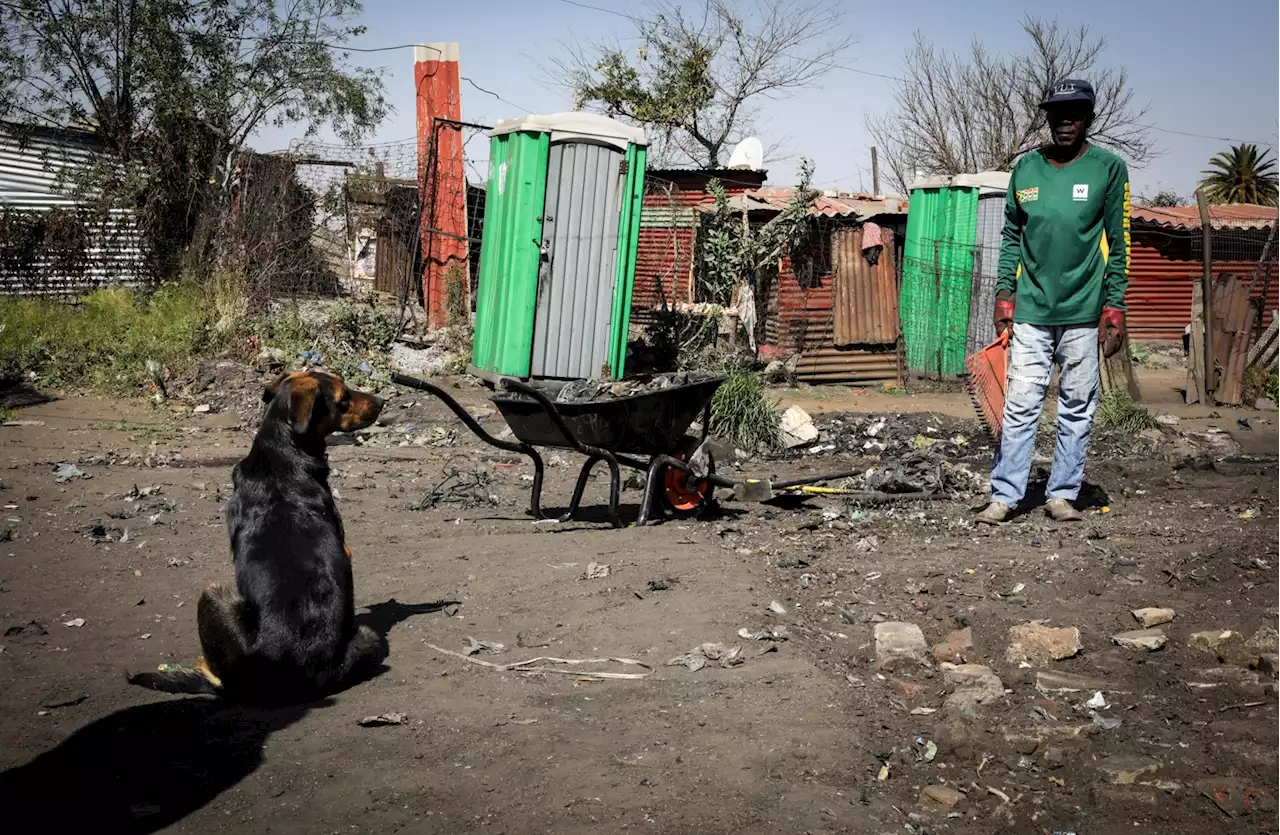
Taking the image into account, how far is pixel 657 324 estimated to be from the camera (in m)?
12.9

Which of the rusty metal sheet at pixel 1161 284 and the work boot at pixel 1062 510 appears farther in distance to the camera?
the rusty metal sheet at pixel 1161 284

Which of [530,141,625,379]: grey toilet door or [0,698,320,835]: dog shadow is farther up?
[530,141,625,379]: grey toilet door

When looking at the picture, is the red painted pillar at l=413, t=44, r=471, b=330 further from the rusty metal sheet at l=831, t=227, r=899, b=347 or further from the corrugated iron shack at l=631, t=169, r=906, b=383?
the rusty metal sheet at l=831, t=227, r=899, b=347

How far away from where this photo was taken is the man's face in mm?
5539

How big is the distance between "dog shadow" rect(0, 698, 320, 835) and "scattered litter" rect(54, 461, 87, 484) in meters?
4.63

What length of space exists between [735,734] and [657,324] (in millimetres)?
9762

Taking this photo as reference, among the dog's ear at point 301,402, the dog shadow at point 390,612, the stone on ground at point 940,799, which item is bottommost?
the dog shadow at point 390,612

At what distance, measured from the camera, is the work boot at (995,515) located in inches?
235

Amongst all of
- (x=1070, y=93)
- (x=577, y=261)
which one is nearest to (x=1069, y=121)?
(x=1070, y=93)

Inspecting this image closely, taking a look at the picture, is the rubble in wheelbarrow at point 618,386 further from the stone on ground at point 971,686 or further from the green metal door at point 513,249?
the green metal door at point 513,249

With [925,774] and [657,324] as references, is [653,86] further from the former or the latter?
[925,774]

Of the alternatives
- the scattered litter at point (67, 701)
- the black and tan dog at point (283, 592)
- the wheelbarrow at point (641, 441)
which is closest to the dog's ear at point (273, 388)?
the black and tan dog at point (283, 592)

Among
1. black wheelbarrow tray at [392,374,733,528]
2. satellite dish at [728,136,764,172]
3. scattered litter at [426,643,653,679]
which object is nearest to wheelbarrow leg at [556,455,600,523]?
black wheelbarrow tray at [392,374,733,528]

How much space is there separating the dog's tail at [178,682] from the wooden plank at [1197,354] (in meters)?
11.1
